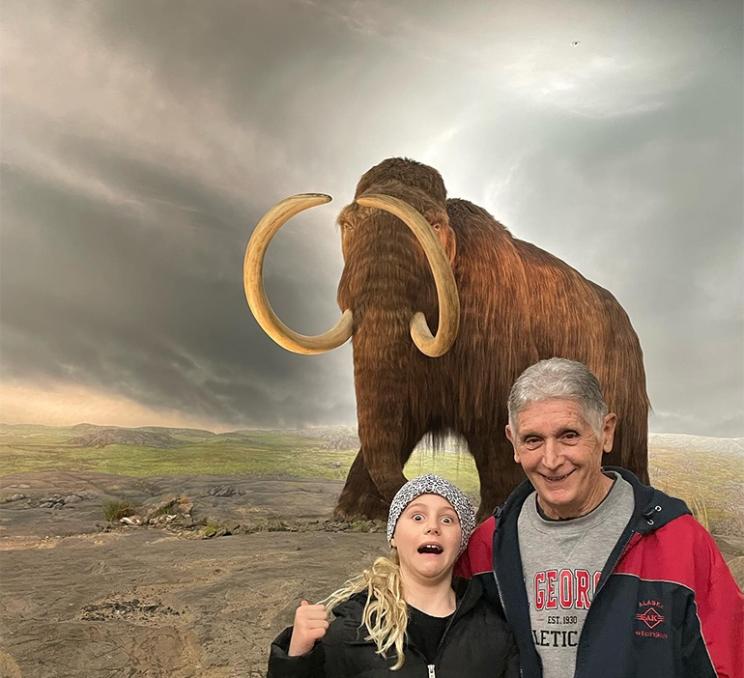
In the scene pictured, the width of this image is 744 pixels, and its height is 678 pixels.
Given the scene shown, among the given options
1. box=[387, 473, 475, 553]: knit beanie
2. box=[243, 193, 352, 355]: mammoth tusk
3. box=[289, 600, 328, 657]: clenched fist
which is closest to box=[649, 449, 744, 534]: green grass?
box=[243, 193, 352, 355]: mammoth tusk

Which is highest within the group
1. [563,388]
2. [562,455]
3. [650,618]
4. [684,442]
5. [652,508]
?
[684,442]

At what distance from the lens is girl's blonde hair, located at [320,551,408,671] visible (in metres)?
1.47

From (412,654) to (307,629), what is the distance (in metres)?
0.23

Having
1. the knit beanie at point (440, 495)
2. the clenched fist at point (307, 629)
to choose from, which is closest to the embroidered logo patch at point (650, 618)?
the knit beanie at point (440, 495)

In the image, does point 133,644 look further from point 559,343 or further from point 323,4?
point 323,4

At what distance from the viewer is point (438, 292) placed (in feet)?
10.6

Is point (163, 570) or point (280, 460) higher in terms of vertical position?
point (280, 460)

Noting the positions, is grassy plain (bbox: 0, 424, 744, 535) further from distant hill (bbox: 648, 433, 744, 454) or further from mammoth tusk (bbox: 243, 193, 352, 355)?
mammoth tusk (bbox: 243, 193, 352, 355)

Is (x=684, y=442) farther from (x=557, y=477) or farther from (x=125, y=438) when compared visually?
(x=125, y=438)

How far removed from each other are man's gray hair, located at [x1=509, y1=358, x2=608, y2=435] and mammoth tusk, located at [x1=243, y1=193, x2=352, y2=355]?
1.78m

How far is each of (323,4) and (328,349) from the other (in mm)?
1767

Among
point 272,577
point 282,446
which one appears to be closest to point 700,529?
point 272,577

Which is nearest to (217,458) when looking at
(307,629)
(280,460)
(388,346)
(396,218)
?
(280,460)

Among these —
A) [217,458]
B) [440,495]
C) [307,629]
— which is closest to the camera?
[307,629]
